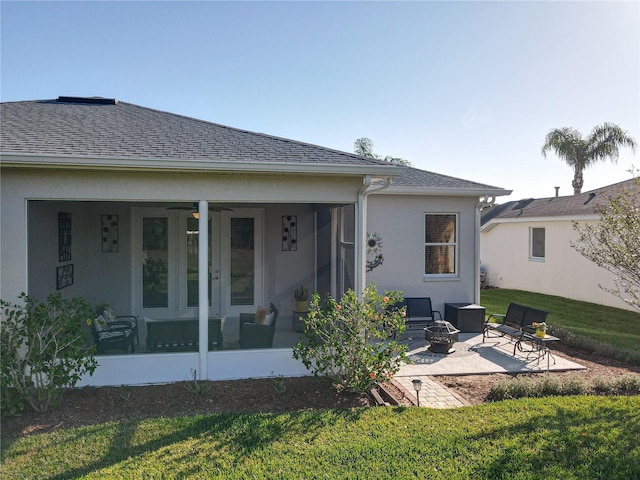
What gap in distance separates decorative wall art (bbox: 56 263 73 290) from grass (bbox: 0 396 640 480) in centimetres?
421

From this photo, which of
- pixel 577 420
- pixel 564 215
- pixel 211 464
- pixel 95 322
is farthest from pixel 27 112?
pixel 564 215

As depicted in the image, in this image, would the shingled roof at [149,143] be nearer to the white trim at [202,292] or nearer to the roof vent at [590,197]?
the white trim at [202,292]

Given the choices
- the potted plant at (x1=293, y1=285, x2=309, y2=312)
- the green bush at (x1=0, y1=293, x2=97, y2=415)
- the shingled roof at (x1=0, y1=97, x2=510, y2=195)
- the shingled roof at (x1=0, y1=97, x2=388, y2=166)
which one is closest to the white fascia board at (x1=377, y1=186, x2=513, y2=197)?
the shingled roof at (x1=0, y1=97, x2=510, y2=195)

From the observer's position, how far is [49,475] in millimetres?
4066

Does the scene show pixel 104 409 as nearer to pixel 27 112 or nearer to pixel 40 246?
pixel 40 246

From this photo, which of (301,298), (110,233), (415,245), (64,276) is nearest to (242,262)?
(301,298)

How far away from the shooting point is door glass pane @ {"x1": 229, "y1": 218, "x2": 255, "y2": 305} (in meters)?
10.6

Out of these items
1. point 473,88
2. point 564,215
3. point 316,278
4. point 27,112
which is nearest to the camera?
point 27,112

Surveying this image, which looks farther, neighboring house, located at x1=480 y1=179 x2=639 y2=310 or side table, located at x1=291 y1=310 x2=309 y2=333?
neighboring house, located at x1=480 y1=179 x2=639 y2=310

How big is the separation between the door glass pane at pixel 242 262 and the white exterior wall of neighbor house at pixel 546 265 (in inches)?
448

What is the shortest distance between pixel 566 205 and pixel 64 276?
1879 centimetres

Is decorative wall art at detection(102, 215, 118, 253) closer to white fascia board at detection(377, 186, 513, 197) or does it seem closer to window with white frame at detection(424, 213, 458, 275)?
white fascia board at detection(377, 186, 513, 197)

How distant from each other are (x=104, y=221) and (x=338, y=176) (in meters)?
6.15

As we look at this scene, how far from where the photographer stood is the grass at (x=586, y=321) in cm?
923
